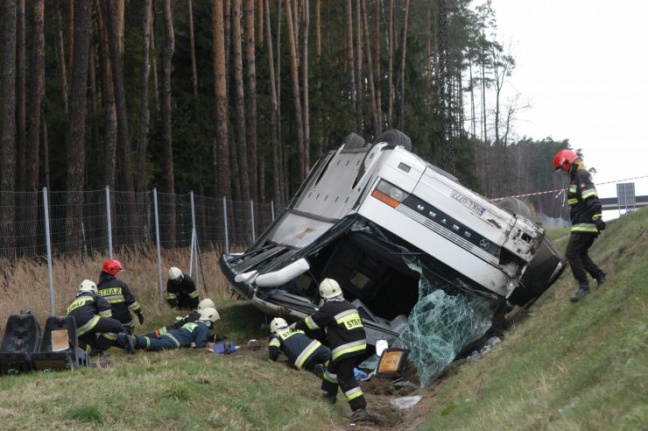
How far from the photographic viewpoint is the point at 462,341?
13578mm

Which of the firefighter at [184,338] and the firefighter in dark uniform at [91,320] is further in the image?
the firefighter at [184,338]

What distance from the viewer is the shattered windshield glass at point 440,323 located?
43.6 feet

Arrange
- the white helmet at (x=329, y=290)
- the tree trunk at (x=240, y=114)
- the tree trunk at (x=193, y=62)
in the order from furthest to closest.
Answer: the tree trunk at (x=193, y=62), the tree trunk at (x=240, y=114), the white helmet at (x=329, y=290)

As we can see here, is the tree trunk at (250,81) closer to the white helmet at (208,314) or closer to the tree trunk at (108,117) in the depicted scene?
the tree trunk at (108,117)

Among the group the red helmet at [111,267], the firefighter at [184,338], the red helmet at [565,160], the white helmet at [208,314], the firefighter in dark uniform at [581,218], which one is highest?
the red helmet at [565,160]

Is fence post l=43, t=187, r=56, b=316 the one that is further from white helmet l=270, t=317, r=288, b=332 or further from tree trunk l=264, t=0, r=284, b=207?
tree trunk l=264, t=0, r=284, b=207

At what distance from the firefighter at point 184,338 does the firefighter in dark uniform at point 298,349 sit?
5.89 feet

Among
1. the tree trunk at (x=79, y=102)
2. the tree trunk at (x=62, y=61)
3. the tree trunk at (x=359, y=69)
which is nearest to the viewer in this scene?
the tree trunk at (x=79, y=102)

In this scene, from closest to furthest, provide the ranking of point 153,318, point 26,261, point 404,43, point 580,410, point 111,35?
1. point 580,410
2. point 26,261
3. point 153,318
4. point 111,35
5. point 404,43

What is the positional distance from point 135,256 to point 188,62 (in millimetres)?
21741

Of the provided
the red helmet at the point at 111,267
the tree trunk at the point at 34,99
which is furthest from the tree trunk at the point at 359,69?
the red helmet at the point at 111,267

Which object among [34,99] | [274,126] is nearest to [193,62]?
[274,126]

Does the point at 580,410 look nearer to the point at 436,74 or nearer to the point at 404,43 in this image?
the point at 404,43

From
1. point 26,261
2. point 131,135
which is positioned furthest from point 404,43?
point 26,261
